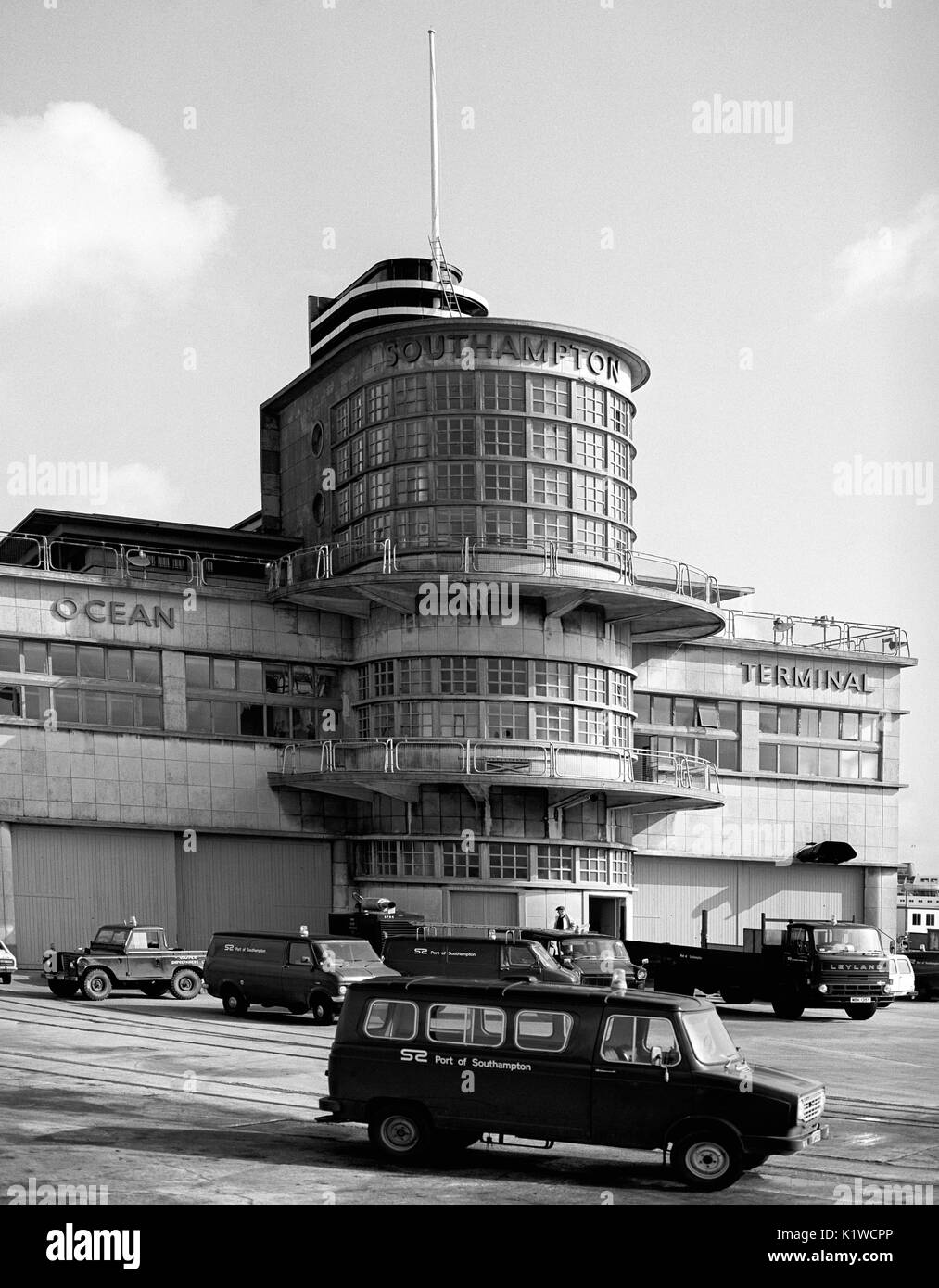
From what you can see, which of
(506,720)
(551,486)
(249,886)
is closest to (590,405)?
(551,486)

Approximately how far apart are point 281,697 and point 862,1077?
28323 mm

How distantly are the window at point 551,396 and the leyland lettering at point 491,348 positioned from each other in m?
0.55

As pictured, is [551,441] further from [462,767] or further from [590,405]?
[462,767]

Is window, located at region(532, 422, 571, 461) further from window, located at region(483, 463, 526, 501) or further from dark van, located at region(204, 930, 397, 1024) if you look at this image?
dark van, located at region(204, 930, 397, 1024)

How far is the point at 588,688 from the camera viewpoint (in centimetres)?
4803

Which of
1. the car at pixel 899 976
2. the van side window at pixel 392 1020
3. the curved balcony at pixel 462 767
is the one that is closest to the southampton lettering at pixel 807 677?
the curved balcony at pixel 462 767

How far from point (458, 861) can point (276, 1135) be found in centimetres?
3005

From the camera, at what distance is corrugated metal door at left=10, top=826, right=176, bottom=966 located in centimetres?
4434

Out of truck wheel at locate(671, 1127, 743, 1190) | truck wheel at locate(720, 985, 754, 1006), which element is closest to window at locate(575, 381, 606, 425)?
truck wheel at locate(720, 985, 754, 1006)
